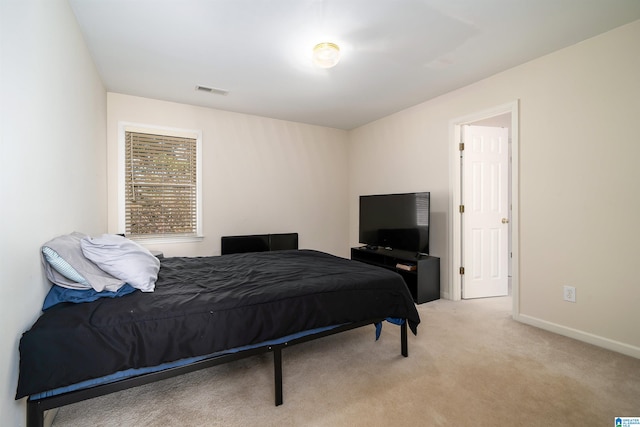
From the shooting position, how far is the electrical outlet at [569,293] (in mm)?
2572

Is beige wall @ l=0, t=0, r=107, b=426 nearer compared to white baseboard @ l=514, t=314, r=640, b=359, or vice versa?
beige wall @ l=0, t=0, r=107, b=426

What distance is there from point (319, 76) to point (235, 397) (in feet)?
9.57

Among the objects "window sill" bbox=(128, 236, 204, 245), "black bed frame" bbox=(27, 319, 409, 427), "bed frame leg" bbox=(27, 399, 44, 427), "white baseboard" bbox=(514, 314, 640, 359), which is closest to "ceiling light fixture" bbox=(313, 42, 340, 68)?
"black bed frame" bbox=(27, 319, 409, 427)

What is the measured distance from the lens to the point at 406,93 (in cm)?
358

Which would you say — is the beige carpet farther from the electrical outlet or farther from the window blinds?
the window blinds

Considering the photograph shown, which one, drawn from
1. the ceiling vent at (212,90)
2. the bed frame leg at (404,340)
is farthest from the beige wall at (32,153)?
the bed frame leg at (404,340)

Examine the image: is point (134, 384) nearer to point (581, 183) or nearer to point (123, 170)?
point (123, 170)

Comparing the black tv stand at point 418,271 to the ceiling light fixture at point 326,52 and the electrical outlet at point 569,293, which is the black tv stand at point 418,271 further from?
the ceiling light fixture at point 326,52

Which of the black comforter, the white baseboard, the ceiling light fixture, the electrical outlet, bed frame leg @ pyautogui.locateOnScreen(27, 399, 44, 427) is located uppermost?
the ceiling light fixture

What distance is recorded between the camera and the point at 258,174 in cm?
445

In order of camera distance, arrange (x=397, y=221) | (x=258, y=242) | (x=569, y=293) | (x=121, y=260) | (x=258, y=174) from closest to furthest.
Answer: (x=121, y=260) < (x=569, y=293) < (x=397, y=221) < (x=258, y=242) < (x=258, y=174)

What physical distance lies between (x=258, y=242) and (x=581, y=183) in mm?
3696

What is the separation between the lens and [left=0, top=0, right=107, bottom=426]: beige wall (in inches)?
44.2

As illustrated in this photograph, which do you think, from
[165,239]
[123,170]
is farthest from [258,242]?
[123,170]
